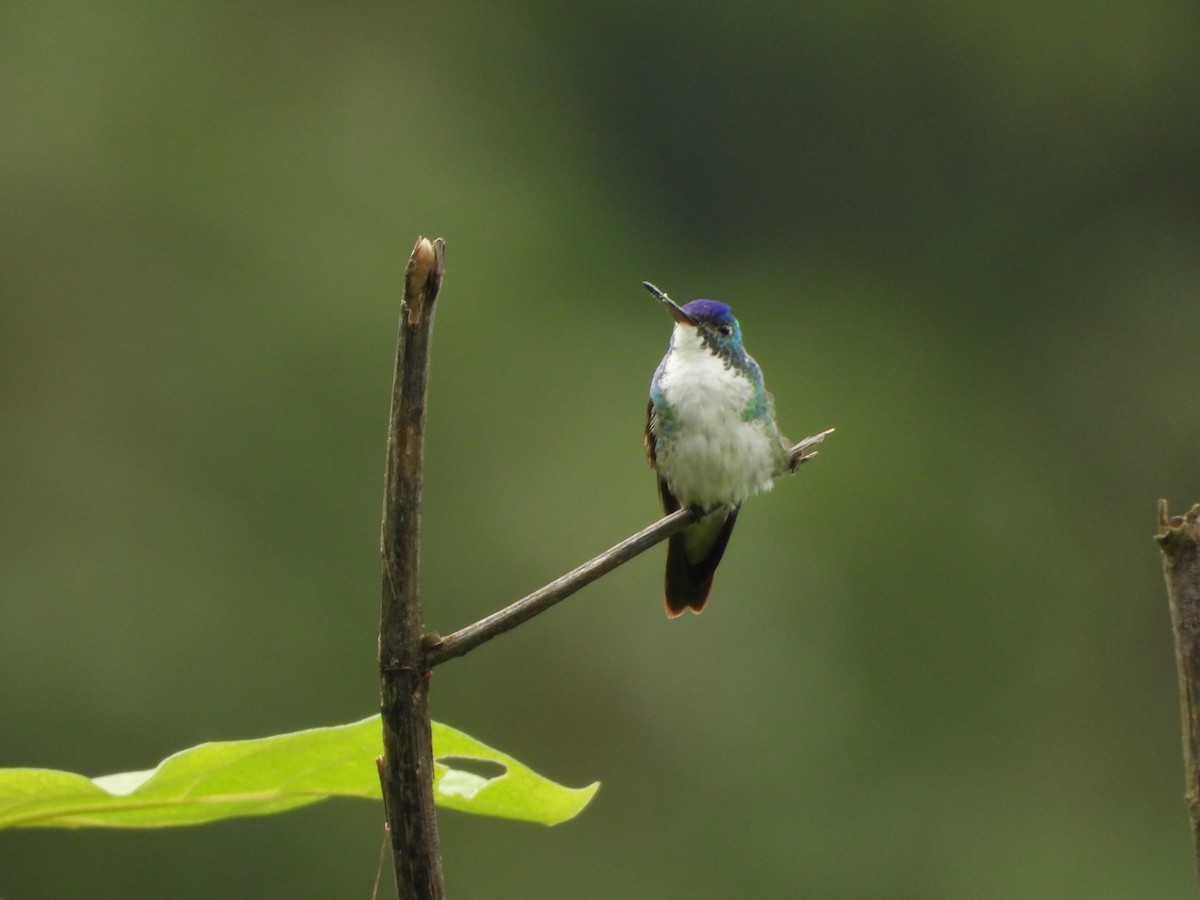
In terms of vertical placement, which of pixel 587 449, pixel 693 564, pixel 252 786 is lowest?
pixel 252 786

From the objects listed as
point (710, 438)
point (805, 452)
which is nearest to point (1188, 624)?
point (805, 452)

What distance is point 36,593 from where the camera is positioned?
15.2m

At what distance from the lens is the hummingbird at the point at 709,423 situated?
12.0ft

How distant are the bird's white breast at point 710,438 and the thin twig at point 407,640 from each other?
231 centimetres

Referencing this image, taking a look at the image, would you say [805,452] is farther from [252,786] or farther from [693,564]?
[693,564]

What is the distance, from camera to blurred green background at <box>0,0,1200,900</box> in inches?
603

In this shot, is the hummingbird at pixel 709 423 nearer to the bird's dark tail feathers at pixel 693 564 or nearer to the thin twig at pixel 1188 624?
the bird's dark tail feathers at pixel 693 564

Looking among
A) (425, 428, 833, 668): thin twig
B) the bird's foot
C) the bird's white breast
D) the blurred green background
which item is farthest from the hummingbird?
the blurred green background

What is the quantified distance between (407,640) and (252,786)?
0.92 ft

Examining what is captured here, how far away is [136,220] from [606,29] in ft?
45.8

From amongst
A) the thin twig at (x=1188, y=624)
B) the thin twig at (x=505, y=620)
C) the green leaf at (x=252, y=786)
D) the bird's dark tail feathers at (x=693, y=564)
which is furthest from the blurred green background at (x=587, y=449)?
the thin twig at (x=1188, y=624)

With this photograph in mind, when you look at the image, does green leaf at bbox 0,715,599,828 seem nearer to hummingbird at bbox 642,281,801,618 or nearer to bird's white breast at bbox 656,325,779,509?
hummingbird at bbox 642,281,801,618

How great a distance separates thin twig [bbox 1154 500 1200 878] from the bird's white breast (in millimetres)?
2286

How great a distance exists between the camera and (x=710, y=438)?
3.68 metres
